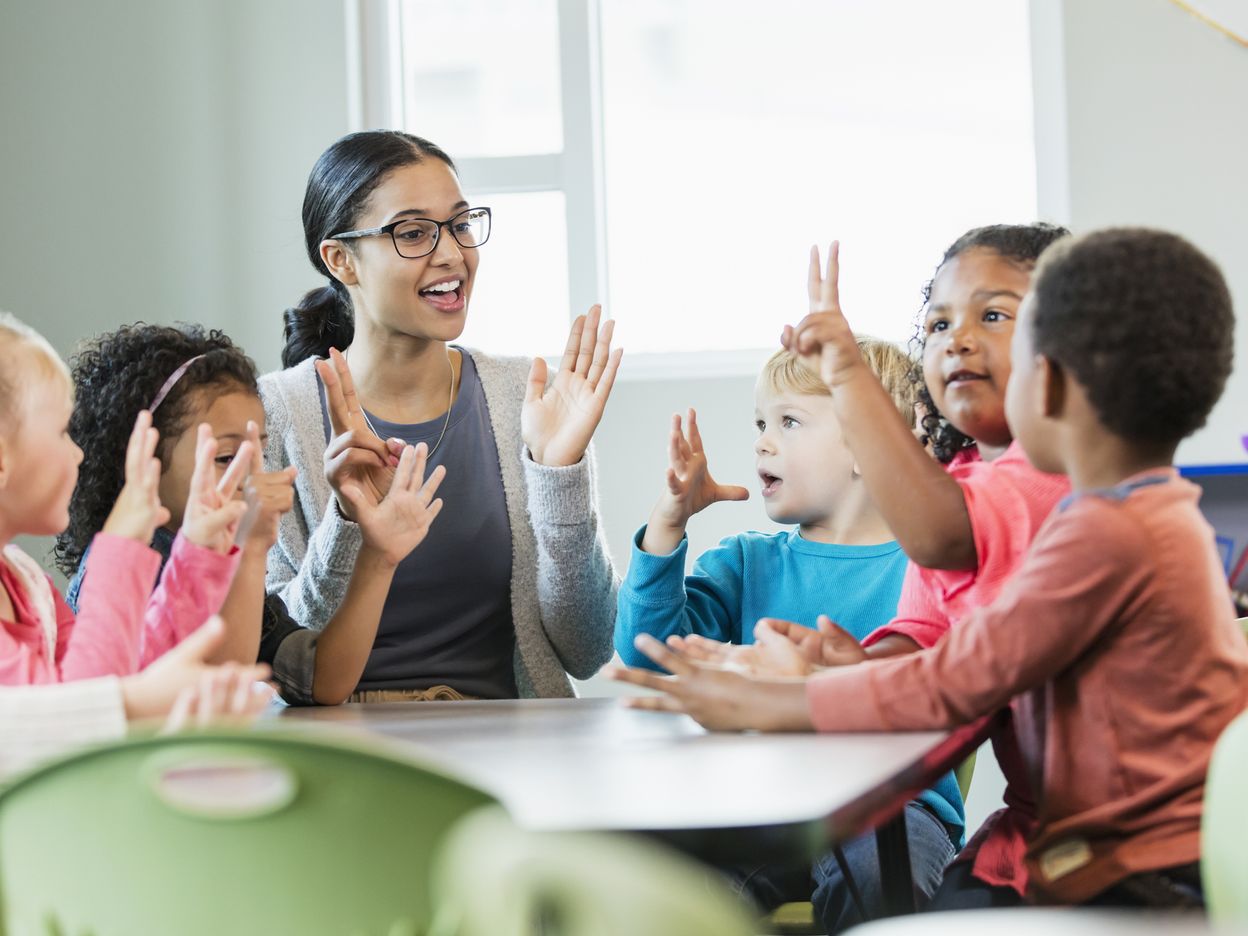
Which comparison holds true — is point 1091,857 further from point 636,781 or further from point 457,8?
point 457,8

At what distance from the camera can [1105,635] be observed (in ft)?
3.81

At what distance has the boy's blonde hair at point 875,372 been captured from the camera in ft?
7.32

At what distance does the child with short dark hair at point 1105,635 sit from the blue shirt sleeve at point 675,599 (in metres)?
0.67

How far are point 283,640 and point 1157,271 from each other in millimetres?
1201

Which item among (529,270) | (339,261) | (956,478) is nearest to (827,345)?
(956,478)

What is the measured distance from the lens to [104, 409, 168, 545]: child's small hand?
4.74 feet

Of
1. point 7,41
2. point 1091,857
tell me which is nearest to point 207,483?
point 1091,857

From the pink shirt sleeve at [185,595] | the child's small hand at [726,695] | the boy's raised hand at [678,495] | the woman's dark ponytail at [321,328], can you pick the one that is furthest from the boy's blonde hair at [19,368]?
the woman's dark ponytail at [321,328]

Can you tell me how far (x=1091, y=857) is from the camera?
116cm

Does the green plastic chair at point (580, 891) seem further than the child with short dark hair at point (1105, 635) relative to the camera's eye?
No

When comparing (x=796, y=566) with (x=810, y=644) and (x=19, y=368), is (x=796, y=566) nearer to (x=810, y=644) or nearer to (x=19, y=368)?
(x=810, y=644)

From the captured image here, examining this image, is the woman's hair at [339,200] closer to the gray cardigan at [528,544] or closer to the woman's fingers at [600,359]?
the gray cardigan at [528,544]

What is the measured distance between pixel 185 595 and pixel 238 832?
0.92 metres

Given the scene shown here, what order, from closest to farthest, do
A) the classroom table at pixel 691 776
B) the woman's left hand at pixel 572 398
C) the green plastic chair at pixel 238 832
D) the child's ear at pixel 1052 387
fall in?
1. the green plastic chair at pixel 238 832
2. the classroom table at pixel 691 776
3. the child's ear at pixel 1052 387
4. the woman's left hand at pixel 572 398
